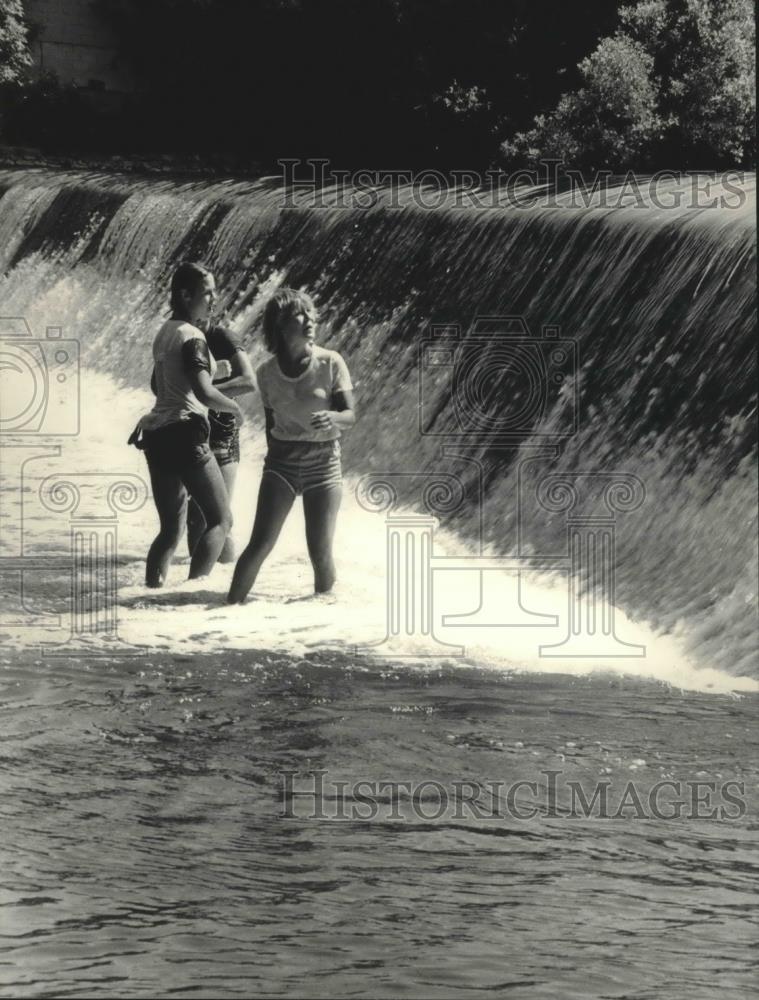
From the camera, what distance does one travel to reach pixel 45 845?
5.05 metres

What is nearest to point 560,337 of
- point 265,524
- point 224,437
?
point 224,437

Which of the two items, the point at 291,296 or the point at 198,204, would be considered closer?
the point at 291,296

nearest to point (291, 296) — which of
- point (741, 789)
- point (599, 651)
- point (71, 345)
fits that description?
point (599, 651)

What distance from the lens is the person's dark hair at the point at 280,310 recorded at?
7570 mm

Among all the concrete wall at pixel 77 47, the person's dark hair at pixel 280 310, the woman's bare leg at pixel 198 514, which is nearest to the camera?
the person's dark hair at pixel 280 310

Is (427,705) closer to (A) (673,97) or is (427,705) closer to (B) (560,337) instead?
(B) (560,337)

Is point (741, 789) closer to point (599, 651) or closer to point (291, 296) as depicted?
point (599, 651)

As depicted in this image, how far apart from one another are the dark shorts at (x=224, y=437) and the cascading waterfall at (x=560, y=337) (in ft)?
6.72

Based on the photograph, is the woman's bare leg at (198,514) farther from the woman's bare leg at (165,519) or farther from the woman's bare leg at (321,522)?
the woman's bare leg at (321,522)

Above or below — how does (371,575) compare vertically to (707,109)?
below

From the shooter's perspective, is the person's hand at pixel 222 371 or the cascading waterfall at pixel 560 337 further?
the cascading waterfall at pixel 560 337

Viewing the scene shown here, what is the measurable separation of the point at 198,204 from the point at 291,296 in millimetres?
10469

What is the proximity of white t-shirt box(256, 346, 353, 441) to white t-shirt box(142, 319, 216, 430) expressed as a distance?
14.5 inches

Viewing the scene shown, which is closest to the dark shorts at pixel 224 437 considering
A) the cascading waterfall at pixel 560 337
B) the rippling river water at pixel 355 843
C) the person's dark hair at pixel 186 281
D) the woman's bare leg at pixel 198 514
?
the woman's bare leg at pixel 198 514
